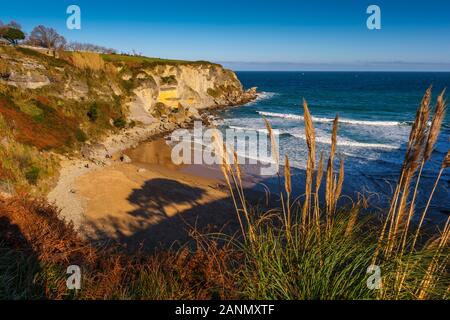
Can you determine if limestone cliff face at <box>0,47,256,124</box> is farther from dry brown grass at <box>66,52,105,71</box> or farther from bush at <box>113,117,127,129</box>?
bush at <box>113,117,127,129</box>

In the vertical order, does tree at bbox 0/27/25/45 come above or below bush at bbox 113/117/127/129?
above

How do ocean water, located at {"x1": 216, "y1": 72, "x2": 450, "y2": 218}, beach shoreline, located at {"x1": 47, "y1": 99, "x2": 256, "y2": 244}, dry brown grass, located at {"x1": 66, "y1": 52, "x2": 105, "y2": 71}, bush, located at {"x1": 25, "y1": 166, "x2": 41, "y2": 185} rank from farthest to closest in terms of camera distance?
dry brown grass, located at {"x1": 66, "y1": 52, "x2": 105, "y2": 71} → ocean water, located at {"x1": 216, "y1": 72, "x2": 450, "y2": 218} → bush, located at {"x1": 25, "y1": 166, "x2": 41, "y2": 185} → beach shoreline, located at {"x1": 47, "y1": 99, "x2": 256, "y2": 244}

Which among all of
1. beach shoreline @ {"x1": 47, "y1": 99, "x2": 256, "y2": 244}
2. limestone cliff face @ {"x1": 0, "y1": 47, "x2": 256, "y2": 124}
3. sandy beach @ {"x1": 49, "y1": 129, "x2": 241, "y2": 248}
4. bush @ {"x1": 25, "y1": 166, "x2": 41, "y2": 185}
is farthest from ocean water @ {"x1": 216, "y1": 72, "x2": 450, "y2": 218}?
bush @ {"x1": 25, "y1": 166, "x2": 41, "y2": 185}

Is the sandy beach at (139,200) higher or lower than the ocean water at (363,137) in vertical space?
lower


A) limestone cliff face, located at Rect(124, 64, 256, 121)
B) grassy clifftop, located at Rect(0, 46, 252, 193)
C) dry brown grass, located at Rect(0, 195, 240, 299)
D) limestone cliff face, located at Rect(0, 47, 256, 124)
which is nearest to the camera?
dry brown grass, located at Rect(0, 195, 240, 299)

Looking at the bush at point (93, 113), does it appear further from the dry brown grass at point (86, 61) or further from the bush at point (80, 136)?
the dry brown grass at point (86, 61)

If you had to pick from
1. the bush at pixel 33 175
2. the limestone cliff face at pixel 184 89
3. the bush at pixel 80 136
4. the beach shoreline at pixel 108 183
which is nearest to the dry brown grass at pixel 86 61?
the limestone cliff face at pixel 184 89

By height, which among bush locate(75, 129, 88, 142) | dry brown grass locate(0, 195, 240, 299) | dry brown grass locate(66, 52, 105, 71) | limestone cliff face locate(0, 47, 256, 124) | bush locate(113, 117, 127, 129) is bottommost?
dry brown grass locate(0, 195, 240, 299)

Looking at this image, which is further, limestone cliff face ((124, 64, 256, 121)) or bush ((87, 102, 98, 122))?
limestone cliff face ((124, 64, 256, 121))

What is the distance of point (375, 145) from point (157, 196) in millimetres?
23477

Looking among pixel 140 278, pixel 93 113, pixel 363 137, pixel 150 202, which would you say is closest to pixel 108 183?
pixel 150 202

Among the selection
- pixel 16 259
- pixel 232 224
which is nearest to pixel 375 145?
pixel 232 224
